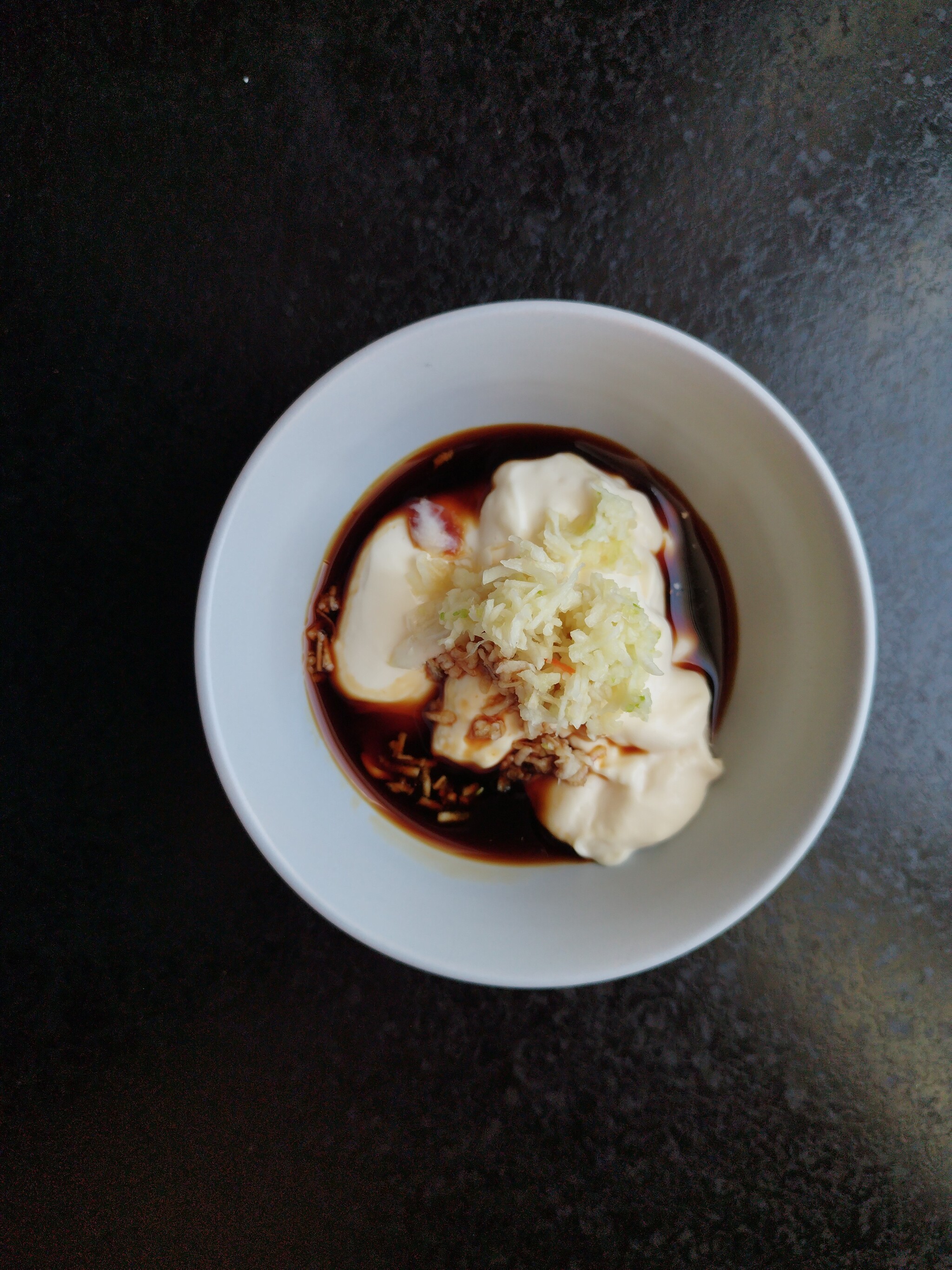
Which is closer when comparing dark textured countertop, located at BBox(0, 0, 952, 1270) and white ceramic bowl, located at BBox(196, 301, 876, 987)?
white ceramic bowl, located at BBox(196, 301, 876, 987)

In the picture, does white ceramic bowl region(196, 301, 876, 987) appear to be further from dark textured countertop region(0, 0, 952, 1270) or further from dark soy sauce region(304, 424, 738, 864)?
dark textured countertop region(0, 0, 952, 1270)

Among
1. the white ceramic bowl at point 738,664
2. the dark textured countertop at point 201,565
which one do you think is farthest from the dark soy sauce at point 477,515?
the dark textured countertop at point 201,565

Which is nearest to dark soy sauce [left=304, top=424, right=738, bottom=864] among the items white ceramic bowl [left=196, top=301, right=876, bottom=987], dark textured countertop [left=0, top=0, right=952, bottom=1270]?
white ceramic bowl [left=196, top=301, right=876, bottom=987]

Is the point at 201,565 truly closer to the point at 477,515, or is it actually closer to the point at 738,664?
the point at 477,515

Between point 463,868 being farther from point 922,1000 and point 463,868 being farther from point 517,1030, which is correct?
point 922,1000

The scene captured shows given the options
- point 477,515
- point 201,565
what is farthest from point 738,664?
point 201,565

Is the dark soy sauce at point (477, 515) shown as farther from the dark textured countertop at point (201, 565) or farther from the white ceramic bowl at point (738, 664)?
the dark textured countertop at point (201, 565)
